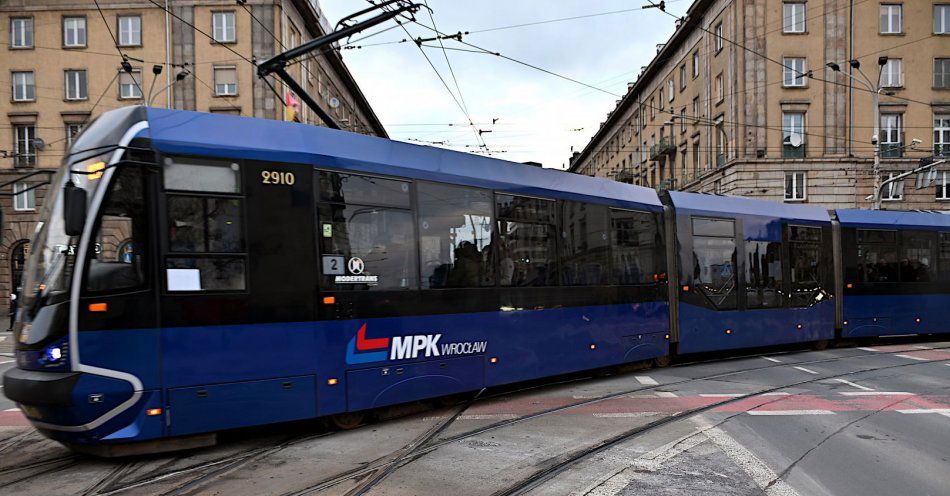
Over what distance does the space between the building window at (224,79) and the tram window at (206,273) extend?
26.9 m

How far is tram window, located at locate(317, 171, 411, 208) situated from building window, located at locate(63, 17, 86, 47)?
31373 millimetres

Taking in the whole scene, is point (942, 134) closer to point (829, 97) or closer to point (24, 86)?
point (829, 97)

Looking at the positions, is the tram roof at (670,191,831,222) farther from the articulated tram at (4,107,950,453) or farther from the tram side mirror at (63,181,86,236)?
the tram side mirror at (63,181,86,236)

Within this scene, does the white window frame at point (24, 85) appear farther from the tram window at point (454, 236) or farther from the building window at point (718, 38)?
the building window at point (718, 38)

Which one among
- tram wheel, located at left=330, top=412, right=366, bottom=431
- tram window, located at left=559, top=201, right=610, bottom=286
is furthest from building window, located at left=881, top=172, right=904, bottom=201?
tram wheel, located at left=330, top=412, right=366, bottom=431

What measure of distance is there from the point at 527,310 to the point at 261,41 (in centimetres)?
2661

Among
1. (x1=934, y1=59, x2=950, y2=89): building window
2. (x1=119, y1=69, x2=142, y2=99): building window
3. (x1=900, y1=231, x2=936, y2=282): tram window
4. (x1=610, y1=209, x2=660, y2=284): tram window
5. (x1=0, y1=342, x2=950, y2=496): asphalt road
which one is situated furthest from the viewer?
(x1=934, y1=59, x2=950, y2=89): building window

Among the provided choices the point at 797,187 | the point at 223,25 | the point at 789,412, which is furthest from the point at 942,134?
the point at 223,25

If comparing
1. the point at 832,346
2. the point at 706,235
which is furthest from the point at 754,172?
the point at 706,235

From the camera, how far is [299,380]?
6.27m

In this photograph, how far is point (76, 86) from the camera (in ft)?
103

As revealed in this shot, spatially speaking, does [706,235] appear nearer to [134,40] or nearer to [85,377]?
[85,377]

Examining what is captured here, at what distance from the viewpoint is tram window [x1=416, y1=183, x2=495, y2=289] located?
7.41 meters

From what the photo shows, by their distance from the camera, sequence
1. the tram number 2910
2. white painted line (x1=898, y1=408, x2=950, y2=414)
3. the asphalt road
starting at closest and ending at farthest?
1. the asphalt road
2. the tram number 2910
3. white painted line (x1=898, y1=408, x2=950, y2=414)
